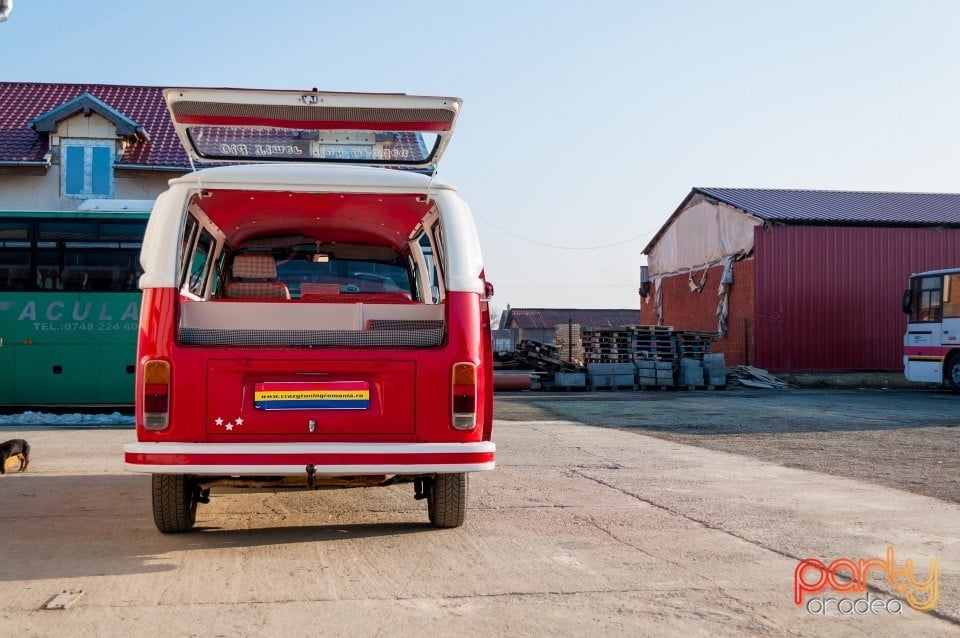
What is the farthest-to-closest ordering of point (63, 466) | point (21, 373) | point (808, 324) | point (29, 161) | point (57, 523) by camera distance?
point (808, 324) < point (29, 161) < point (21, 373) < point (63, 466) < point (57, 523)

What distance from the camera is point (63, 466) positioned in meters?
9.49

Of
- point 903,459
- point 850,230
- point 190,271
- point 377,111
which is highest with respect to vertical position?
point 850,230

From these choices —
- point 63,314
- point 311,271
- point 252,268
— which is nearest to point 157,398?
point 252,268

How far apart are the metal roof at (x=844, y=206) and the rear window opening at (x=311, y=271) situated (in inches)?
1005

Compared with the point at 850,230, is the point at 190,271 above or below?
below

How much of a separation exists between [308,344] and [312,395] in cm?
29

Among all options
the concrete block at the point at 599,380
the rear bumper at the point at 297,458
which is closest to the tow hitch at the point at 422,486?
the rear bumper at the point at 297,458

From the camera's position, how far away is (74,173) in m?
27.3

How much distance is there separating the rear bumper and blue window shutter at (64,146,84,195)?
79.9ft

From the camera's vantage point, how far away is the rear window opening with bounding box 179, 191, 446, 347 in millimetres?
5531

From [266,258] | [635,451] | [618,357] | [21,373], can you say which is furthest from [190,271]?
[618,357]

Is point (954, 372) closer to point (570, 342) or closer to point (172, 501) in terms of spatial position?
point (570, 342)

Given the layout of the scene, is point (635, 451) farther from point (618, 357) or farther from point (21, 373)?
point (618, 357)

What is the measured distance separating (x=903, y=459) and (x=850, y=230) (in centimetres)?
2302
